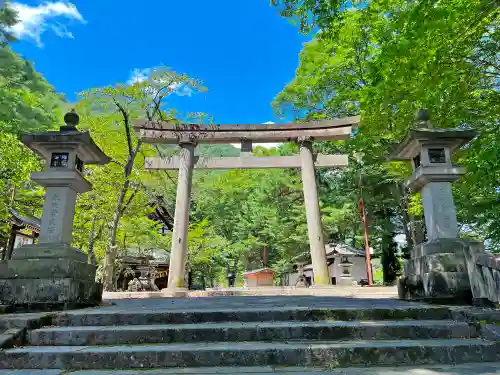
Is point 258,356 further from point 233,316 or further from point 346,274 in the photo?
point 346,274

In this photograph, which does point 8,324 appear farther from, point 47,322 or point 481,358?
point 481,358

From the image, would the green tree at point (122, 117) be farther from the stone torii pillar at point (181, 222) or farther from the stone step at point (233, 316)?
the stone step at point (233, 316)

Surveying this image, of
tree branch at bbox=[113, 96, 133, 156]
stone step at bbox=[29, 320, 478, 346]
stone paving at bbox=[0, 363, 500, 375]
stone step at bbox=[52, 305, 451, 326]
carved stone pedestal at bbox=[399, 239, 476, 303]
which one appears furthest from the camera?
tree branch at bbox=[113, 96, 133, 156]

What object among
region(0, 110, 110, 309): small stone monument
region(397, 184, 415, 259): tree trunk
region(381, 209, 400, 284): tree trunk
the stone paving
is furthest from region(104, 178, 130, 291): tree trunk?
region(381, 209, 400, 284): tree trunk

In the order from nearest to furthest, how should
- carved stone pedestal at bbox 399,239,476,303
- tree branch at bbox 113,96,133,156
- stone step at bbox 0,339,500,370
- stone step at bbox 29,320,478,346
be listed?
stone step at bbox 0,339,500,370 < stone step at bbox 29,320,478,346 < carved stone pedestal at bbox 399,239,476,303 < tree branch at bbox 113,96,133,156

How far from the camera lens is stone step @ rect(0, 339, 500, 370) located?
3.13m

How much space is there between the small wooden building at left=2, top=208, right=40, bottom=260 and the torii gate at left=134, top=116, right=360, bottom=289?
6.40 m

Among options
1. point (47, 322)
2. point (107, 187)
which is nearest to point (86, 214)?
point (107, 187)

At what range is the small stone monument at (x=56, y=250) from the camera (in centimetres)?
514

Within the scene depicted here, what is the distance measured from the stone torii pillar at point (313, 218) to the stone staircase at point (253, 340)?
6545 mm

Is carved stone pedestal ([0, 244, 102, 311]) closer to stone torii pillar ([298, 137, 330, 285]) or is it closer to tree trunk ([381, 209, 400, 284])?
stone torii pillar ([298, 137, 330, 285])

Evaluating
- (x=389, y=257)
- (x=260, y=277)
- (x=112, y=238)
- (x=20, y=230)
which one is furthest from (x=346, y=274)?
(x=20, y=230)

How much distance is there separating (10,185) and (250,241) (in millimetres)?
15545

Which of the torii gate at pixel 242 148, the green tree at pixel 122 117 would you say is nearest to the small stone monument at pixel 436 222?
the torii gate at pixel 242 148
